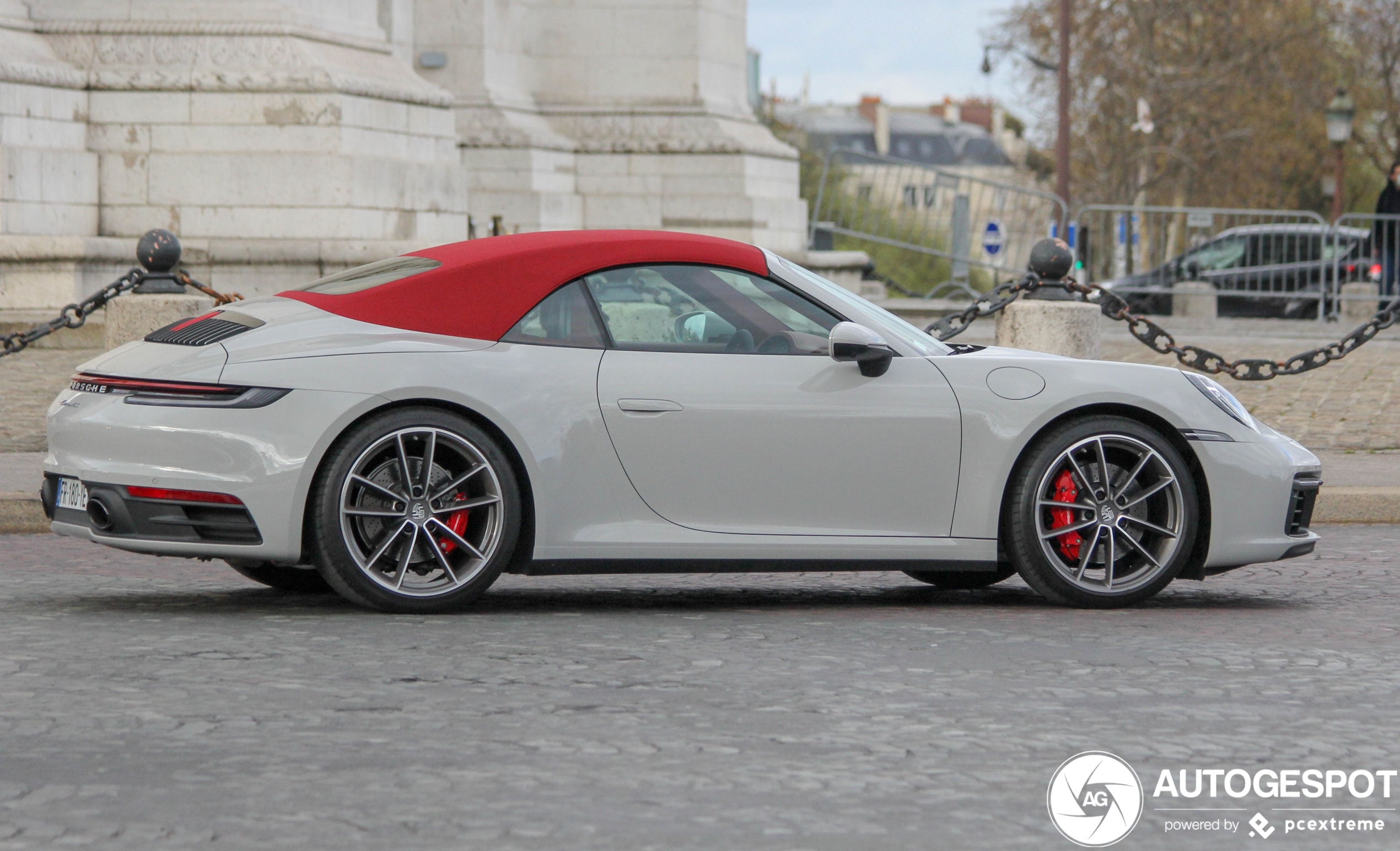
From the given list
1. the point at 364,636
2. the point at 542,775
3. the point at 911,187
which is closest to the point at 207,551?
the point at 364,636

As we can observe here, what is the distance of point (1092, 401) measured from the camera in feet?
21.7

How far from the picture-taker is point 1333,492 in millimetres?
9555

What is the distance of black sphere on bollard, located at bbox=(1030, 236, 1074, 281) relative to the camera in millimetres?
10789

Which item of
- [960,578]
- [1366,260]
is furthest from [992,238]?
[960,578]

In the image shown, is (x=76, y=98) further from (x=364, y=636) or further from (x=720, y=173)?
(x=364, y=636)

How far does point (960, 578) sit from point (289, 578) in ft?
7.92

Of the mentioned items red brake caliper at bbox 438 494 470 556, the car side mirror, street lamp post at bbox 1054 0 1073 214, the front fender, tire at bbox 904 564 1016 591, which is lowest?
tire at bbox 904 564 1016 591

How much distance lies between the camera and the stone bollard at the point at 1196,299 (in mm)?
24734

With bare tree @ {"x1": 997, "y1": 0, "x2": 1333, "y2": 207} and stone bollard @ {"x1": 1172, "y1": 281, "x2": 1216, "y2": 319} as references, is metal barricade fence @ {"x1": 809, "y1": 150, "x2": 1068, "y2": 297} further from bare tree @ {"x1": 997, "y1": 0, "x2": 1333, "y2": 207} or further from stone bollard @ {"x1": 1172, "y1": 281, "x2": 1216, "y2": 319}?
bare tree @ {"x1": 997, "y1": 0, "x2": 1333, "y2": 207}

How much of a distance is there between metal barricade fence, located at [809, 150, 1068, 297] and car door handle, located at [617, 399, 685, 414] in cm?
1906

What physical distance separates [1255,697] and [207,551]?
3.13m

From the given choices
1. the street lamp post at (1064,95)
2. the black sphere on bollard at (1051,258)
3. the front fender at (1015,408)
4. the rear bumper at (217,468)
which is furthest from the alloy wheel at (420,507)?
the street lamp post at (1064,95)

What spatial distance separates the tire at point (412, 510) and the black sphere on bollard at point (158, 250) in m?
5.03

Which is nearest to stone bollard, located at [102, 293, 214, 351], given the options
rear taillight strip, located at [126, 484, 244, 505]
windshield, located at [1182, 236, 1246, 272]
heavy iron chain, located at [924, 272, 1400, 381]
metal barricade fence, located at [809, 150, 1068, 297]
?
heavy iron chain, located at [924, 272, 1400, 381]
